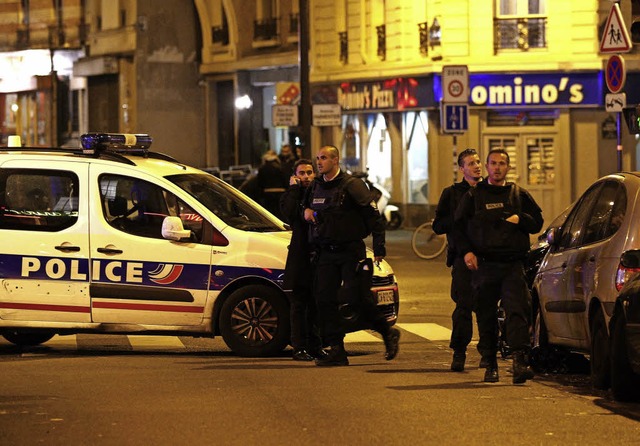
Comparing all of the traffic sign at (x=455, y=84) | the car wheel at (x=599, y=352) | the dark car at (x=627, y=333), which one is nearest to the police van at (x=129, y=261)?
the car wheel at (x=599, y=352)

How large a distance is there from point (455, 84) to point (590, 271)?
1467cm

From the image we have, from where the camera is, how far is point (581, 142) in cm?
3309

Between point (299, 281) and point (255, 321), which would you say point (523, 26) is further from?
point (299, 281)

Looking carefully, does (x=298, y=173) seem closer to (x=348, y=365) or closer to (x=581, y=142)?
(x=348, y=365)

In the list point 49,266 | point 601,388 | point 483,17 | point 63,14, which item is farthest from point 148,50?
point 601,388

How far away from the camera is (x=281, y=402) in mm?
9469

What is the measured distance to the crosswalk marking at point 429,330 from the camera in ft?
48.4

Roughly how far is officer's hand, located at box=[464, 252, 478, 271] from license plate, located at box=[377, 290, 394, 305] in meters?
1.98

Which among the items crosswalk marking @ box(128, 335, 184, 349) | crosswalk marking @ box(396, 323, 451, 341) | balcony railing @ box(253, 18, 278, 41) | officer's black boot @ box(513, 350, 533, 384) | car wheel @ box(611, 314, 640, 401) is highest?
balcony railing @ box(253, 18, 278, 41)

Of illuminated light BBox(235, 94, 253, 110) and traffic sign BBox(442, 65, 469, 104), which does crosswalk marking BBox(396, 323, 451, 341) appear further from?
illuminated light BBox(235, 94, 253, 110)

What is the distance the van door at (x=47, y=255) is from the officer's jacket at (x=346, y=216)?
7.09 ft

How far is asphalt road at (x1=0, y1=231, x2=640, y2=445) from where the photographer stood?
26.9ft

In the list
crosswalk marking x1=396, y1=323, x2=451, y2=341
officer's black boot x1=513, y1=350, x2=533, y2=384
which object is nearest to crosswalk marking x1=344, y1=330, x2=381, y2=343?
crosswalk marking x1=396, y1=323, x2=451, y2=341

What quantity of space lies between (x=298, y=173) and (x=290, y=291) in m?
1.08
